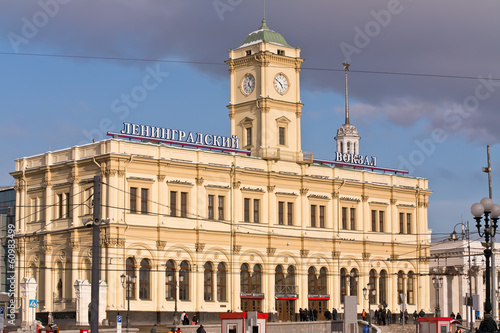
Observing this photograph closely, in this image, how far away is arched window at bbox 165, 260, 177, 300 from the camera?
230ft

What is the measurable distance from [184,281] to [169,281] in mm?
1523

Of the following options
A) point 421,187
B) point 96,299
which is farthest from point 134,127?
point 96,299

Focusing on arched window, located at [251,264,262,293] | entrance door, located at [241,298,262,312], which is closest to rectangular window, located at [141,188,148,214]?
entrance door, located at [241,298,262,312]

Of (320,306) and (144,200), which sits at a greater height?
(144,200)

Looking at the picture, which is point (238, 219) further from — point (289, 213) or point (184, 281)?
point (184, 281)

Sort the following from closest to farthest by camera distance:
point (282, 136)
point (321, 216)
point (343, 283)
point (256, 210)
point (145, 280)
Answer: point (145, 280) → point (256, 210) → point (282, 136) → point (321, 216) → point (343, 283)

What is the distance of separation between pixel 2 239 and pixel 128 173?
736 inches

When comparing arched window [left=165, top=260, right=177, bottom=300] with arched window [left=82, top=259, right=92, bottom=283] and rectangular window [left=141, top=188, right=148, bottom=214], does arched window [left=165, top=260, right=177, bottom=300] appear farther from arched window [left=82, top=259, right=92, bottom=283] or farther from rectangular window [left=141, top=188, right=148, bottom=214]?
arched window [left=82, top=259, right=92, bottom=283]

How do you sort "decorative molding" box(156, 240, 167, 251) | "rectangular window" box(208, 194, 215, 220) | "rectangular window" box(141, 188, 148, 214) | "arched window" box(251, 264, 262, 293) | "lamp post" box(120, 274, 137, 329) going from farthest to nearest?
1. "arched window" box(251, 264, 262, 293)
2. "rectangular window" box(208, 194, 215, 220)
3. "decorative molding" box(156, 240, 167, 251)
4. "rectangular window" box(141, 188, 148, 214)
5. "lamp post" box(120, 274, 137, 329)

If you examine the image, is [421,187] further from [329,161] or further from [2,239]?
[2,239]

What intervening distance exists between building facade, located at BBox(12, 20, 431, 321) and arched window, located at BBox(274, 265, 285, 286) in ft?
0.37

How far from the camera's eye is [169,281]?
2768 inches

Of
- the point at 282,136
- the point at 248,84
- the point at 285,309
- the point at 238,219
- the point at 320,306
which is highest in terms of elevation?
the point at 248,84

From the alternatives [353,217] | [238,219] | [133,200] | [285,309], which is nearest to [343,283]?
[353,217]
